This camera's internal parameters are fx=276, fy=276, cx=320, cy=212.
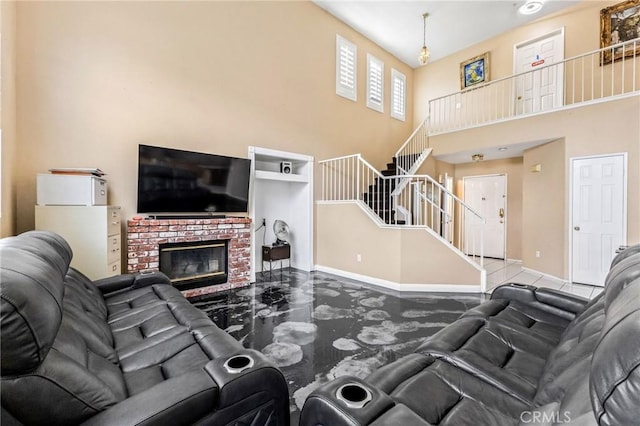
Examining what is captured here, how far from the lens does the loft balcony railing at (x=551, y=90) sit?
4.99m

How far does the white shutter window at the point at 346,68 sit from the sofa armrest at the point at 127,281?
5.17m

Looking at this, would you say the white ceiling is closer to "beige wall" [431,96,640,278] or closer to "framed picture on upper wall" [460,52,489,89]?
"beige wall" [431,96,640,278]

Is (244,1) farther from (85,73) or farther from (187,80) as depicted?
(85,73)

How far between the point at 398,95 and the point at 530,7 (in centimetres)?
313

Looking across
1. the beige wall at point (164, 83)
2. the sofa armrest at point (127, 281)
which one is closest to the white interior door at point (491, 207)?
the beige wall at point (164, 83)

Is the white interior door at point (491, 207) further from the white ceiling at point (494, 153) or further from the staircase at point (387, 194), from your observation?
the staircase at point (387, 194)

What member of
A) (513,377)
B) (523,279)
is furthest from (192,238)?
(523,279)

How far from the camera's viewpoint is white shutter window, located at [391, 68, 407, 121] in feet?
24.8

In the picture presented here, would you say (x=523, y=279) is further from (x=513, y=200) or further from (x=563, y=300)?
(x=563, y=300)

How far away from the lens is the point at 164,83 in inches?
153

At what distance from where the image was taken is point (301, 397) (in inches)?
72.1

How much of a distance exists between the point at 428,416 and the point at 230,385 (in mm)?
747

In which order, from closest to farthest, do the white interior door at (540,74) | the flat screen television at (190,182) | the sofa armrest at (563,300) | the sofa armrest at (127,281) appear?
the sofa armrest at (563,300)
the sofa armrest at (127,281)
the flat screen television at (190,182)
the white interior door at (540,74)

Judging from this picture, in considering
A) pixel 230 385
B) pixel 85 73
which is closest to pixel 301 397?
pixel 230 385
